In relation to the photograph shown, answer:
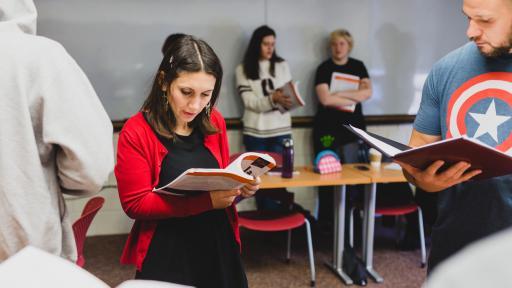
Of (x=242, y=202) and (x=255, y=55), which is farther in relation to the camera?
(x=242, y=202)

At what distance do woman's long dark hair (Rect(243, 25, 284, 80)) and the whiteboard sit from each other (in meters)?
0.22

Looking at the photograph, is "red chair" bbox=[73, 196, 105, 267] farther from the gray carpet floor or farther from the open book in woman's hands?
the gray carpet floor

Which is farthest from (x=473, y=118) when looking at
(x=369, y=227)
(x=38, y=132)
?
(x=369, y=227)

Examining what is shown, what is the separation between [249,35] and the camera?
406 cm

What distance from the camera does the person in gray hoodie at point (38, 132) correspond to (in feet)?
3.58

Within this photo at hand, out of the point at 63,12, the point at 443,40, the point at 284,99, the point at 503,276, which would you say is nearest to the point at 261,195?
the point at 284,99

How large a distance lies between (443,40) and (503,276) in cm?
467

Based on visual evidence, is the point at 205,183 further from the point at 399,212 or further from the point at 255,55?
the point at 255,55

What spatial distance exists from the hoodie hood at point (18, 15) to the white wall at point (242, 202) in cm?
266

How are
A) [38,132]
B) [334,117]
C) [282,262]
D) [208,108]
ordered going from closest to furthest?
[38,132] → [208,108] → [282,262] → [334,117]

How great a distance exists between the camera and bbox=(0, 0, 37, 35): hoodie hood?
115 cm

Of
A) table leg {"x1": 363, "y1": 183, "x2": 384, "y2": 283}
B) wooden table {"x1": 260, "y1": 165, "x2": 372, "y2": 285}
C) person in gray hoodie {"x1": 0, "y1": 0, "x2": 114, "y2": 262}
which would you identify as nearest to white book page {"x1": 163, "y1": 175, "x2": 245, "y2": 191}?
person in gray hoodie {"x1": 0, "y1": 0, "x2": 114, "y2": 262}

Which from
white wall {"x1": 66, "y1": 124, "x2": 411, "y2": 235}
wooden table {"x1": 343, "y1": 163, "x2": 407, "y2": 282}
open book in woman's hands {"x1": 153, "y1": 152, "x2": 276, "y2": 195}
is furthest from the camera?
white wall {"x1": 66, "y1": 124, "x2": 411, "y2": 235}

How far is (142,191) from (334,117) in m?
2.88
